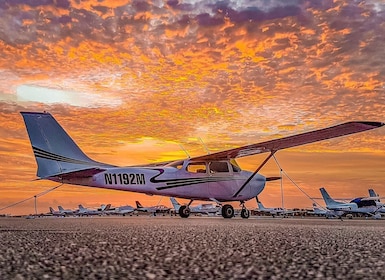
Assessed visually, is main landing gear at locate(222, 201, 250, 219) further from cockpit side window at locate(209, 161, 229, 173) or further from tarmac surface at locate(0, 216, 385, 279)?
tarmac surface at locate(0, 216, 385, 279)

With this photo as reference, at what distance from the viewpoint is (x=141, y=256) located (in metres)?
5.27

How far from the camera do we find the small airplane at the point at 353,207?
44438 mm

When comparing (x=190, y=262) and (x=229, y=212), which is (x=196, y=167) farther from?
(x=190, y=262)

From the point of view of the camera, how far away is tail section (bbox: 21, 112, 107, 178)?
1970 cm

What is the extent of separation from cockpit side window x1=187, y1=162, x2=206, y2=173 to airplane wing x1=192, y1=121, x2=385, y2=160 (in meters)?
0.30

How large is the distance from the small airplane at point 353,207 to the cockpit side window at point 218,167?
2495 centimetres

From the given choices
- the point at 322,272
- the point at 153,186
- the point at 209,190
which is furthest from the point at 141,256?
the point at 209,190

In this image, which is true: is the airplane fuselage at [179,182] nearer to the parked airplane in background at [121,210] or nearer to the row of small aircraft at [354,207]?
the row of small aircraft at [354,207]

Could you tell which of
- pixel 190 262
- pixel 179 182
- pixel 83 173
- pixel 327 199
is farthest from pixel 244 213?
pixel 327 199

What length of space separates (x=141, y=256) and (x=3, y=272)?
1626mm

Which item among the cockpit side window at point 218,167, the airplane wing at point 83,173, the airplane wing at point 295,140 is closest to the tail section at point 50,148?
the airplane wing at point 83,173

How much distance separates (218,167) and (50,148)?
8.09m

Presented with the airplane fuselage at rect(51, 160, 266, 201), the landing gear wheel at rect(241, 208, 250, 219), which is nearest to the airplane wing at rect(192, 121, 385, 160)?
the airplane fuselage at rect(51, 160, 266, 201)

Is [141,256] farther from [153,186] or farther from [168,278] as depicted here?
[153,186]
